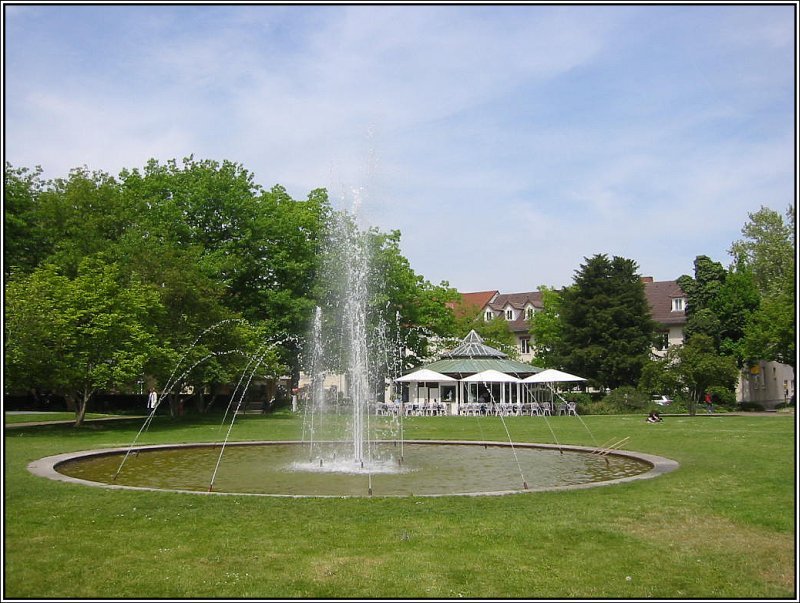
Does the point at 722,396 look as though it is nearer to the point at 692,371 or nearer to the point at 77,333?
the point at 692,371

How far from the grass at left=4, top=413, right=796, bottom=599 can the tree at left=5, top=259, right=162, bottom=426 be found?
42.8 ft

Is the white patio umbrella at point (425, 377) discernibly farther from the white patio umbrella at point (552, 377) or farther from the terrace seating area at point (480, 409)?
the white patio umbrella at point (552, 377)

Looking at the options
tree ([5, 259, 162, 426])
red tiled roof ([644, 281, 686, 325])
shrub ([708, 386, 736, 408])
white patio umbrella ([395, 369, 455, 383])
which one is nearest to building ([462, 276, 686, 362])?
red tiled roof ([644, 281, 686, 325])

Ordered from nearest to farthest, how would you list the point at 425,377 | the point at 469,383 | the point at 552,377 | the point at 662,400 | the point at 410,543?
the point at 410,543
the point at 552,377
the point at 425,377
the point at 662,400
the point at 469,383

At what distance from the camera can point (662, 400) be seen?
51.2 m

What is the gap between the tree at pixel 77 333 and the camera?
26031 millimetres

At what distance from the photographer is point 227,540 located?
902 centimetres

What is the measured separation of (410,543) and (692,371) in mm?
39326

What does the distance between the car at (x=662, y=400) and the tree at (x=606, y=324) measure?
6.66 feet

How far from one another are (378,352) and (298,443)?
111 ft

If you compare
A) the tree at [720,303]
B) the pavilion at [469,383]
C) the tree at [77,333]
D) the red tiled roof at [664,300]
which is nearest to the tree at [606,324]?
the pavilion at [469,383]

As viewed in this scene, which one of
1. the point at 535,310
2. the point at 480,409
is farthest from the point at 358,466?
the point at 535,310

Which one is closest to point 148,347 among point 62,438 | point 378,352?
point 62,438

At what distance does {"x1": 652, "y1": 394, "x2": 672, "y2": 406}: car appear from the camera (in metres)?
49.0
